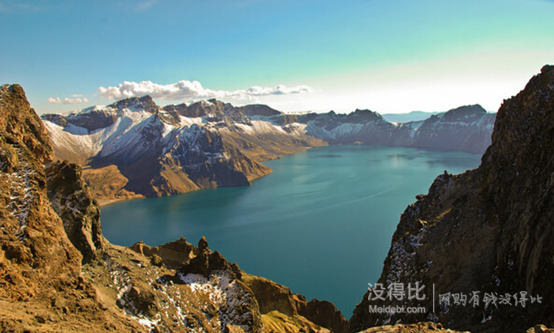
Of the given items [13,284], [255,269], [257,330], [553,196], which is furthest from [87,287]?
[255,269]

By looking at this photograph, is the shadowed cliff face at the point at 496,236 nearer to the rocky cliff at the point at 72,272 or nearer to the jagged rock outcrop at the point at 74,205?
the rocky cliff at the point at 72,272

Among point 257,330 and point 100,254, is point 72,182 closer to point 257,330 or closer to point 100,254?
point 100,254

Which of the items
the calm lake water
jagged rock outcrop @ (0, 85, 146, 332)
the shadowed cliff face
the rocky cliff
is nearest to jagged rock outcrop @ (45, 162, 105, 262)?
the rocky cliff

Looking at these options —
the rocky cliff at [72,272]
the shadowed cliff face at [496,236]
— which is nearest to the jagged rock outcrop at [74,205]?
the rocky cliff at [72,272]

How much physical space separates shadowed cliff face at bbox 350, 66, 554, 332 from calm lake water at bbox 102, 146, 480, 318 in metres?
31.1

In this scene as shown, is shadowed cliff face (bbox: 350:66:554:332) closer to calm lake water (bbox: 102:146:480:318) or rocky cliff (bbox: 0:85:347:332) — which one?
rocky cliff (bbox: 0:85:347:332)

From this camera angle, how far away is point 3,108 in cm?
2411

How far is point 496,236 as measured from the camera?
84.7ft

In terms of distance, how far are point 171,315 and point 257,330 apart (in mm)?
9100

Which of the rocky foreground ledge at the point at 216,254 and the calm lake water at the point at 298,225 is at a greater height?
the rocky foreground ledge at the point at 216,254

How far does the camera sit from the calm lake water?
A: 6962 centimetres

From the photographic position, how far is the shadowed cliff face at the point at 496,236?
1909 cm

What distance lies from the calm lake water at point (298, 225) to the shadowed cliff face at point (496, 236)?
31094 millimetres

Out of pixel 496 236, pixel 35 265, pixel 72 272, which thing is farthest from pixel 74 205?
pixel 496 236
